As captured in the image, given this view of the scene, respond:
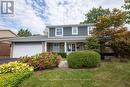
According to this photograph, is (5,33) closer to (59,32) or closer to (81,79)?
(59,32)

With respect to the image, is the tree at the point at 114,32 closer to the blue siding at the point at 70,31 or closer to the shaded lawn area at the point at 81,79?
the blue siding at the point at 70,31

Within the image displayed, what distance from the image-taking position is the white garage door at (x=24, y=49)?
3316cm

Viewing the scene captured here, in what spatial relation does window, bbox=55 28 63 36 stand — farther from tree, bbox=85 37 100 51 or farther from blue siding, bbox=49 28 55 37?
tree, bbox=85 37 100 51

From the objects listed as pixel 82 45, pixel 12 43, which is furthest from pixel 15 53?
pixel 82 45

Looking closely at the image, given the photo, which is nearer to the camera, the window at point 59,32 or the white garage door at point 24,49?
the white garage door at point 24,49

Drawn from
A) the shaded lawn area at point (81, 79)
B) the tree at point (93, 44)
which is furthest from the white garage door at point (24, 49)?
the shaded lawn area at point (81, 79)

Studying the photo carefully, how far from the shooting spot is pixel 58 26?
114 feet

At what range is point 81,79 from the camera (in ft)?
43.4

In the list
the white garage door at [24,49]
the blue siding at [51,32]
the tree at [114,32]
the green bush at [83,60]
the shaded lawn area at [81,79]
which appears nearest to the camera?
the shaded lawn area at [81,79]

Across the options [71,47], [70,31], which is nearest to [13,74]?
[71,47]

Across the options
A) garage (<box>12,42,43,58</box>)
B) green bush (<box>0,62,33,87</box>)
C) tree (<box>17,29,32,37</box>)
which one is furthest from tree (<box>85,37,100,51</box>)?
tree (<box>17,29,32,37</box>)

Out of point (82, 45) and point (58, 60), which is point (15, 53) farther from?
point (58, 60)

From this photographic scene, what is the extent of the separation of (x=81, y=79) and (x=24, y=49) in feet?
70.3

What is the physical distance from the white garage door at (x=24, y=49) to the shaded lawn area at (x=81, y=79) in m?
18.6
